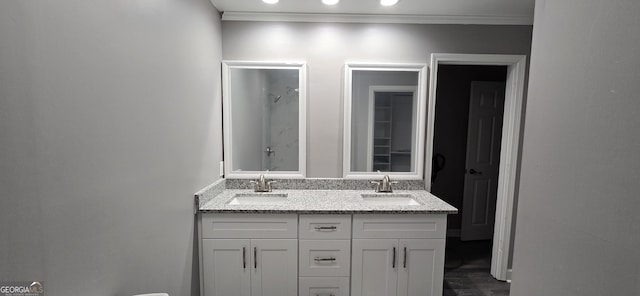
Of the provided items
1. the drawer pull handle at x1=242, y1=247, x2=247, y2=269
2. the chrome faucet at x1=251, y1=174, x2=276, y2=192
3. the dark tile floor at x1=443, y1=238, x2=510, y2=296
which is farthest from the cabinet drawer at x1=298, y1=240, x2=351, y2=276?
the dark tile floor at x1=443, y1=238, x2=510, y2=296

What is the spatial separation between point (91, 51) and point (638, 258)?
154 cm

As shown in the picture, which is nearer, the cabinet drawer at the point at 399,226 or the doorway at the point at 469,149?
the cabinet drawer at the point at 399,226

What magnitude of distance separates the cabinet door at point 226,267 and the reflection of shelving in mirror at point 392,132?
4.20 ft

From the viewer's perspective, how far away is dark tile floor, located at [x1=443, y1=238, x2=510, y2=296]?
7.07 ft

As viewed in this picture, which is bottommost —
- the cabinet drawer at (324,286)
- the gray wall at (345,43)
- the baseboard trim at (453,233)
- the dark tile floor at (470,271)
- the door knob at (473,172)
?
the dark tile floor at (470,271)

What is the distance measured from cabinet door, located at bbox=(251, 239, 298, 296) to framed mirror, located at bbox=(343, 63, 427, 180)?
2.63 feet

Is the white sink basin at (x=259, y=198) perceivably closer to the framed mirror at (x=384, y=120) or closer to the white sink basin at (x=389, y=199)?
the framed mirror at (x=384, y=120)

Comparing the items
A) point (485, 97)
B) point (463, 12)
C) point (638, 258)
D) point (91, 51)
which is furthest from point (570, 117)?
point (485, 97)

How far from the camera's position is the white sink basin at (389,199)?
79.9 inches

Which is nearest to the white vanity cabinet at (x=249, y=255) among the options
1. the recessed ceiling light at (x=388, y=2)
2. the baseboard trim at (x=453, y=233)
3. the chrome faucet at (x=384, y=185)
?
the chrome faucet at (x=384, y=185)

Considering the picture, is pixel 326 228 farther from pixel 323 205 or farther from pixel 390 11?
pixel 390 11

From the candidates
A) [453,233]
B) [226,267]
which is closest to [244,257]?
[226,267]

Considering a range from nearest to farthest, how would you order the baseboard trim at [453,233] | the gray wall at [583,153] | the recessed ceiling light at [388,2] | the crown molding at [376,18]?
the gray wall at [583,153] < the recessed ceiling light at [388,2] < the crown molding at [376,18] < the baseboard trim at [453,233]

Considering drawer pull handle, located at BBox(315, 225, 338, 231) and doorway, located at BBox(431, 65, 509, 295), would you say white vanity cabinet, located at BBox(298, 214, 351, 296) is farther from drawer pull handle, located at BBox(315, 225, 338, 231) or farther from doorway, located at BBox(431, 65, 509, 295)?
doorway, located at BBox(431, 65, 509, 295)
